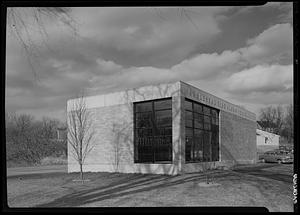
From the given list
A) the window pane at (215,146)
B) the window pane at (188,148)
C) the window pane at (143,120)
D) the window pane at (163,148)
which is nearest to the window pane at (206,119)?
the window pane at (215,146)

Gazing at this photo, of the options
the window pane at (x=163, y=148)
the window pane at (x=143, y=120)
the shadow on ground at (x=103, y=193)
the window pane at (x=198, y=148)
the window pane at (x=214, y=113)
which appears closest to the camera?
the shadow on ground at (x=103, y=193)

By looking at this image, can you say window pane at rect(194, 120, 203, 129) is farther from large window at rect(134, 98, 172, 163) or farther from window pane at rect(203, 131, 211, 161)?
large window at rect(134, 98, 172, 163)

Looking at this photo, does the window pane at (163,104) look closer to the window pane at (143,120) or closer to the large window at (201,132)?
the window pane at (143,120)

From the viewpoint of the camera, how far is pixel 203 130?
14836 millimetres

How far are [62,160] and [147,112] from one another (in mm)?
10121

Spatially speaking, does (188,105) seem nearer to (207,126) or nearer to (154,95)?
(154,95)

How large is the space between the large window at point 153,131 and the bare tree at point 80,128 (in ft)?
9.23

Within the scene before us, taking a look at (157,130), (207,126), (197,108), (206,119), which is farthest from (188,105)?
(207,126)

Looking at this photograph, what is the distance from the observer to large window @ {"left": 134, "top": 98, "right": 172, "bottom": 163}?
499 inches

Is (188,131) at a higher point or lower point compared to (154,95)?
lower

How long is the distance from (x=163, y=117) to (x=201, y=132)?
2.80 metres

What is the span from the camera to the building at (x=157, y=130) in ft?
40.8

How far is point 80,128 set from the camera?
13.9m
